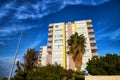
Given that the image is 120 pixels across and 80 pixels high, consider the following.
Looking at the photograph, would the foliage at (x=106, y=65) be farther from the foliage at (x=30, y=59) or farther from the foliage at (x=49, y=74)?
the foliage at (x=30, y=59)

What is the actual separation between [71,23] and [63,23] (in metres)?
4.56

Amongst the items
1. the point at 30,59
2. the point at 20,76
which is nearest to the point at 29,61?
the point at 30,59

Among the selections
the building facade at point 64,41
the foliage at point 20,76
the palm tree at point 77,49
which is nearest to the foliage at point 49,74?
the foliage at point 20,76

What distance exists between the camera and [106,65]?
43.8 meters

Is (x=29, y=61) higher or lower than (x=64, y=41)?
lower

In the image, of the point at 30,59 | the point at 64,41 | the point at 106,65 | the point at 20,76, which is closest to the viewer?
the point at 20,76

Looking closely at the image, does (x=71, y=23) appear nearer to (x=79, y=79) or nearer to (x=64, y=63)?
(x=64, y=63)

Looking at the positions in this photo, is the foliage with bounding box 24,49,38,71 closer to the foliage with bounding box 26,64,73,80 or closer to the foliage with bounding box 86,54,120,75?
the foliage with bounding box 26,64,73,80

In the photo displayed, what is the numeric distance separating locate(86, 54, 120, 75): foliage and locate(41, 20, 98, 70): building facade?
23.8 meters

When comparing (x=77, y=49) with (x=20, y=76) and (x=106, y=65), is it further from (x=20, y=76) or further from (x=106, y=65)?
(x=20, y=76)

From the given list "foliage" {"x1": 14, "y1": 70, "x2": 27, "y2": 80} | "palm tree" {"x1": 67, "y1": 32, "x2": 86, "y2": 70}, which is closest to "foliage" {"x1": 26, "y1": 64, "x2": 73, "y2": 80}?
"foliage" {"x1": 14, "y1": 70, "x2": 27, "y2": 80}

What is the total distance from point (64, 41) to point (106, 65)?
125 feet

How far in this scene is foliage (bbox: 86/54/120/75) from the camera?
42.4 meters

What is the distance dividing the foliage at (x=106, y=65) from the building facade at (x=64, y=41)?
937 inches
